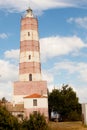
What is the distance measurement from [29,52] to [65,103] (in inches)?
450

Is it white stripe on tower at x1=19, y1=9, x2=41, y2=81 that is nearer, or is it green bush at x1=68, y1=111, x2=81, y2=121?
white stripe on tower at x1=19, y1=9, x2=41, y2=81

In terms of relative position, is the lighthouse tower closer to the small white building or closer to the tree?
the small white building

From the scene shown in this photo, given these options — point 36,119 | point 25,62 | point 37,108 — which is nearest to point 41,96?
point 37,108

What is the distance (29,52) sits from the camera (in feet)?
187

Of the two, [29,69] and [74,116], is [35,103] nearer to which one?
[29,69]

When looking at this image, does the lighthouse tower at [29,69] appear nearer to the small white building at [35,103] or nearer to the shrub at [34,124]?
the small white building at [35,103]

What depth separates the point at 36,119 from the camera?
3509 cm

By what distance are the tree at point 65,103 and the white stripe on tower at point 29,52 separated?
8.41 m

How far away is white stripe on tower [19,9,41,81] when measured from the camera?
56.4 meters

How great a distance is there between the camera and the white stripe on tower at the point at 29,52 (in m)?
56.4

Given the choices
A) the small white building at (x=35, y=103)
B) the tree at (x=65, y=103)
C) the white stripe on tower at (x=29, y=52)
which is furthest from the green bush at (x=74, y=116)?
the white stripe on tower at (x=29, y=52)

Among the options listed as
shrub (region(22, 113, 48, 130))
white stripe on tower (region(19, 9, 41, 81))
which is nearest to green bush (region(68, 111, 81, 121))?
white stripe on tower (region(19, 9, 41, 81))

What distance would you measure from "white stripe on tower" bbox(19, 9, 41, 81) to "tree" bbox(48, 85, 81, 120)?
331 inches

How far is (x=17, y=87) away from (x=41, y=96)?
4.16 m
